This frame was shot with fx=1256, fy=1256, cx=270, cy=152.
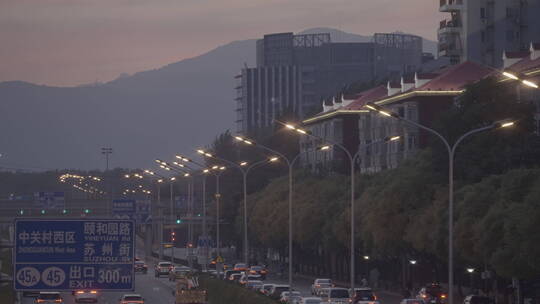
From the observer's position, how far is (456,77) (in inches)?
4136

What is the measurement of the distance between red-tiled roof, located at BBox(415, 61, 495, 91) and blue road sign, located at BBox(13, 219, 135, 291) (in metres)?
67.7

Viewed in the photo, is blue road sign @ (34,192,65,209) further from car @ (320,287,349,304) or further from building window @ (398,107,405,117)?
car @ (320,287,349,304)

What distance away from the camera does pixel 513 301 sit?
71.7 m

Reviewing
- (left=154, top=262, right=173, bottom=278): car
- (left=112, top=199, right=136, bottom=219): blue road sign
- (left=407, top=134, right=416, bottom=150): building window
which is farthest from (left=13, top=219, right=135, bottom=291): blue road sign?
(left=154, top=262, right=173, bottom=278): car

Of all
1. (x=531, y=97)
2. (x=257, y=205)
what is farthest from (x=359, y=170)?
(x=531, y=97)

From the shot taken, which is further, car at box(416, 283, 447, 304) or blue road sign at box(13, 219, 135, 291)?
car at box(416, 283, 447, 304)

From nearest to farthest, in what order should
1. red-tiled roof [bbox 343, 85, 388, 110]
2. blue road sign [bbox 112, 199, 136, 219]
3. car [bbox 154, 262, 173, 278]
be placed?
blue road sign [bbox 112, 199, 136, 219] < car [bbox 154, 262, 173, 278] < red-tiled roof [bbox 343, 85, 388, 110]

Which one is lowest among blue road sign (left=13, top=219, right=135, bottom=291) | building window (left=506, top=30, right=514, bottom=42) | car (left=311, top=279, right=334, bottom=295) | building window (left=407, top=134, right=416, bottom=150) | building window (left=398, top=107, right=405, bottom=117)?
car (left=311, top=279, right=334, bottom=295)

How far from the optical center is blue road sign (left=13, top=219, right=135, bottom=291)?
126 ft

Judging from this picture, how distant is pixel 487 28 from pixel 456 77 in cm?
2469

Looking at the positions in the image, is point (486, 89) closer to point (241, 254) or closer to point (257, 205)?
point (257, 205)

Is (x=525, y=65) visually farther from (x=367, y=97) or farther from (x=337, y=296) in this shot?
(x=367, y=97)

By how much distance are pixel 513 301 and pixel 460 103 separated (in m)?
15.3

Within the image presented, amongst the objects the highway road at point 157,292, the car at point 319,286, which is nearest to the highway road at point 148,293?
the highway road at point 157,292
